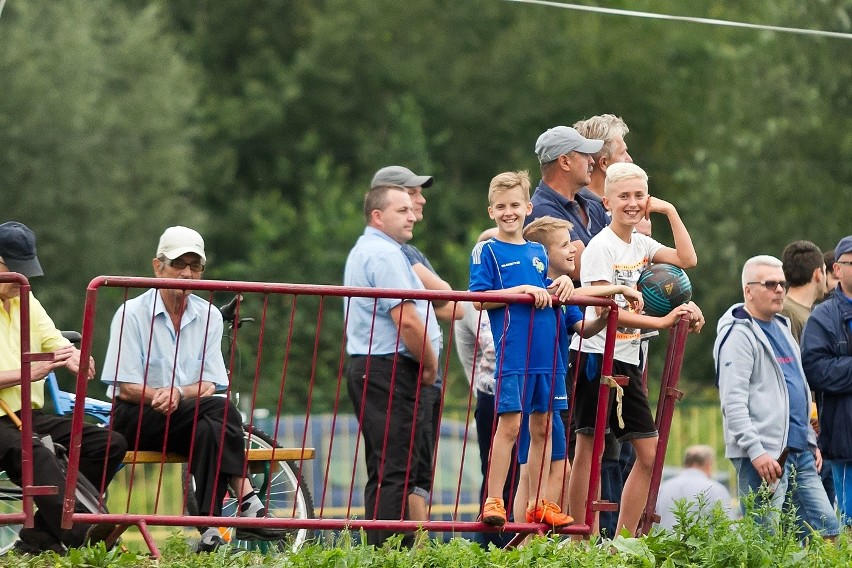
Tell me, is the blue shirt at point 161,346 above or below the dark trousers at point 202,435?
above

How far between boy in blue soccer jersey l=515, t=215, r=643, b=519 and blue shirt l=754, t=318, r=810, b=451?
56.8 inches

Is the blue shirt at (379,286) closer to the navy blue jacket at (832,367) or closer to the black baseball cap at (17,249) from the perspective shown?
the black baseball cap at (17,249)

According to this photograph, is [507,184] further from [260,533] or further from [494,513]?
[260,533]

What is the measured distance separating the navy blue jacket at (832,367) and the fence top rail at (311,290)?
211 cm

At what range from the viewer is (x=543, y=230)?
811 centimetres

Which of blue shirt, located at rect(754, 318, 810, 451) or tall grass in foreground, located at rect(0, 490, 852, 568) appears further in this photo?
blue shirt, located at rect(754, 318, 810, 451)

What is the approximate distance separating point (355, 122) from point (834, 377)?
3021 centimetres

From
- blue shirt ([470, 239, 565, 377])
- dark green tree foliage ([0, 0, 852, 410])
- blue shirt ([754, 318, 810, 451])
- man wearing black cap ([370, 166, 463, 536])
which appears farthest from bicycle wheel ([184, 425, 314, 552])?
dark green tree foliage ([0, 0, 852, 410])

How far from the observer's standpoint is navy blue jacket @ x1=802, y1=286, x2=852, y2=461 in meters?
9.23

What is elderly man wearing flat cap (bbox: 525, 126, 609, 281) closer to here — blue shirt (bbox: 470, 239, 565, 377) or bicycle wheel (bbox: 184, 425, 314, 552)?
blue shirt (bbox: 470, 239, 565, 377)

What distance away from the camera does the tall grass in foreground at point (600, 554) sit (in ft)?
23.1

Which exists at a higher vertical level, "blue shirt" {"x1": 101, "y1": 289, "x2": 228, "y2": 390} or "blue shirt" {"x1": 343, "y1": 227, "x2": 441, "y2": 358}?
"blue shirt" {"x1": 343, "y1": 227, "x2": 441, "y2": 358}

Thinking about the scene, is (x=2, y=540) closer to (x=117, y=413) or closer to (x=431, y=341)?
(x=117, y=413)

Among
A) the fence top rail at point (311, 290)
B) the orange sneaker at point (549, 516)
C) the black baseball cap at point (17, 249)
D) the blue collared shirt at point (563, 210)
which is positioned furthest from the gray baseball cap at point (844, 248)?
the black baseball cap at point (17, 249)
